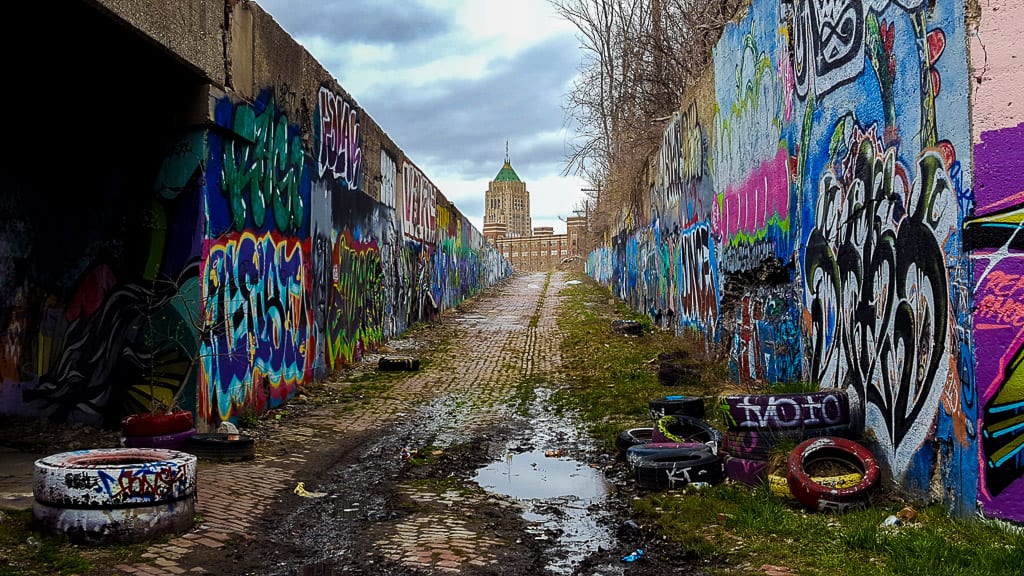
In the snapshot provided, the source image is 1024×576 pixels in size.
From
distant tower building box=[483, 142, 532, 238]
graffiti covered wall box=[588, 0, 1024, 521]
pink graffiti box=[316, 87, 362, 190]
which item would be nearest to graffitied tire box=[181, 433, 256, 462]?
graffiti covered wall box=[588, 0, 1024, 521]

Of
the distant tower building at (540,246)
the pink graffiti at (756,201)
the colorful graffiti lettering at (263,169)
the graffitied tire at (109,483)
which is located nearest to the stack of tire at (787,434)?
the pink graffiti at (756,201)

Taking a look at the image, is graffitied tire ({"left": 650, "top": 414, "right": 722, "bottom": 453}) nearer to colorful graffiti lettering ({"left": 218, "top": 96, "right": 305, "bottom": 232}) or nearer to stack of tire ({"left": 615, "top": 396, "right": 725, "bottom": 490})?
stack of tire ({"left": 615, "top": 396, "right": 725, "bottom": 490})

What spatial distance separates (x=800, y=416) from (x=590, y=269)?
153 feet

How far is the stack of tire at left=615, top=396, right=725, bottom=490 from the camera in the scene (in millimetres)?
5875

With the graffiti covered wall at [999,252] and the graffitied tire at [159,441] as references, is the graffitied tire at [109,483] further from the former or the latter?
the graffiti covered wall at [999,252]

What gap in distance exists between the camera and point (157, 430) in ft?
21.5

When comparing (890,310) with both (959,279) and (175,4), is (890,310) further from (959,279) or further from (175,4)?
(175,4)

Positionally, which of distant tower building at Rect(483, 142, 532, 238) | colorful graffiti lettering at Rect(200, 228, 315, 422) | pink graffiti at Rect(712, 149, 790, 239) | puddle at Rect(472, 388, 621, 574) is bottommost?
puddle at Rect(472, 388, 621, 574)

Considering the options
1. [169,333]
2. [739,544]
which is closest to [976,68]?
[739,544]

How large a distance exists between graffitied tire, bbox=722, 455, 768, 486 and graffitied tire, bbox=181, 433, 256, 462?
400 centimetres

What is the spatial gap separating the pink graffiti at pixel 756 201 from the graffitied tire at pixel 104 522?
20.4ft

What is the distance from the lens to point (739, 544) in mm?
4539

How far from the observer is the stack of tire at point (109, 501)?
4.60 m

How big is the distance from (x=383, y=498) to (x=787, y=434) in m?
3.00
